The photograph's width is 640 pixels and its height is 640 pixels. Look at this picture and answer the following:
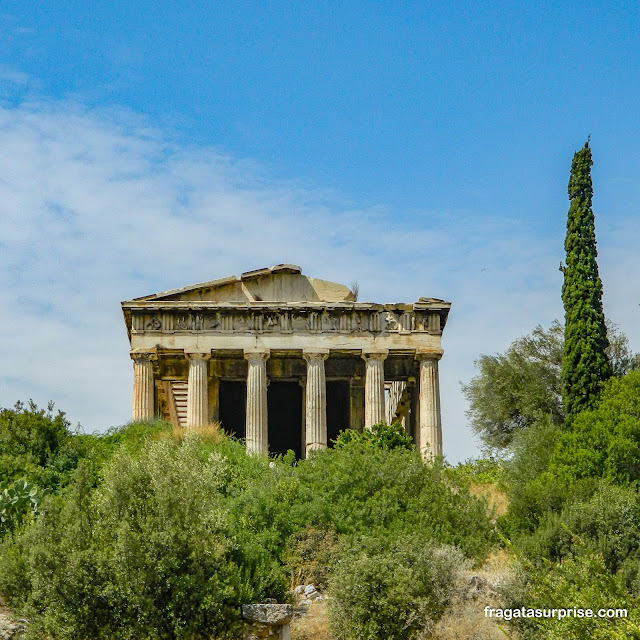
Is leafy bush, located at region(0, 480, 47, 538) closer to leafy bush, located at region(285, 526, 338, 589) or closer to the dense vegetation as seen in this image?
the dense vegetation

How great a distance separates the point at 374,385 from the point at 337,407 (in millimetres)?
4785

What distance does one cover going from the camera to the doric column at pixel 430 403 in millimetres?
42562

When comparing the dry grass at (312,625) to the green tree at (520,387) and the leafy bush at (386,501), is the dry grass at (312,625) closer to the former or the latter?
the leafy bush at (386,501)

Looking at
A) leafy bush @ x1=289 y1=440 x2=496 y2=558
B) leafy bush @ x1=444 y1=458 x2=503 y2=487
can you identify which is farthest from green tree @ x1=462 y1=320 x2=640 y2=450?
leafy bush @ x1=289 y1=440 x2=496 y2=558

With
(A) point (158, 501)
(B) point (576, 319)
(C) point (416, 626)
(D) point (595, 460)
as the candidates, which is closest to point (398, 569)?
(C) point (416, 626)

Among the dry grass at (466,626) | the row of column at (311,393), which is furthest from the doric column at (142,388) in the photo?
the dry grass at (466,626)

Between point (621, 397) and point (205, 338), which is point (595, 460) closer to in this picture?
point (621, 397)

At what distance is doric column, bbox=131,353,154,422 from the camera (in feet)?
138

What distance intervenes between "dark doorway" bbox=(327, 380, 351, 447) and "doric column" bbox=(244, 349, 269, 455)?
4.53 metres

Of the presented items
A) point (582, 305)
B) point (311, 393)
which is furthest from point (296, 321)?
point (582, 305)

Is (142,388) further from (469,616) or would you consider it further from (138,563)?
(469,616)

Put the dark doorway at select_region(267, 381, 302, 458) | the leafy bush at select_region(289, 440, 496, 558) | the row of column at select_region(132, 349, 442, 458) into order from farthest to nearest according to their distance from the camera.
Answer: the dark doorway at select_region(267, 381, 302, 458) < the row of column at select_region(132, 349, 442, 458) < the leafy bush at select_region(289, 440, 496, 558)

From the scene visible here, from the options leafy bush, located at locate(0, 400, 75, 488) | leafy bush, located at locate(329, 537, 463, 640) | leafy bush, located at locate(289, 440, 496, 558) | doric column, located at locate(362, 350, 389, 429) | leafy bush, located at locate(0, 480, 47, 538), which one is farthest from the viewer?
doric column, located at locate(362, 350, 389, 429)

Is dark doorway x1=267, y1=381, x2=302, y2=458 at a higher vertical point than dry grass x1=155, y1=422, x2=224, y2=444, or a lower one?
higher
